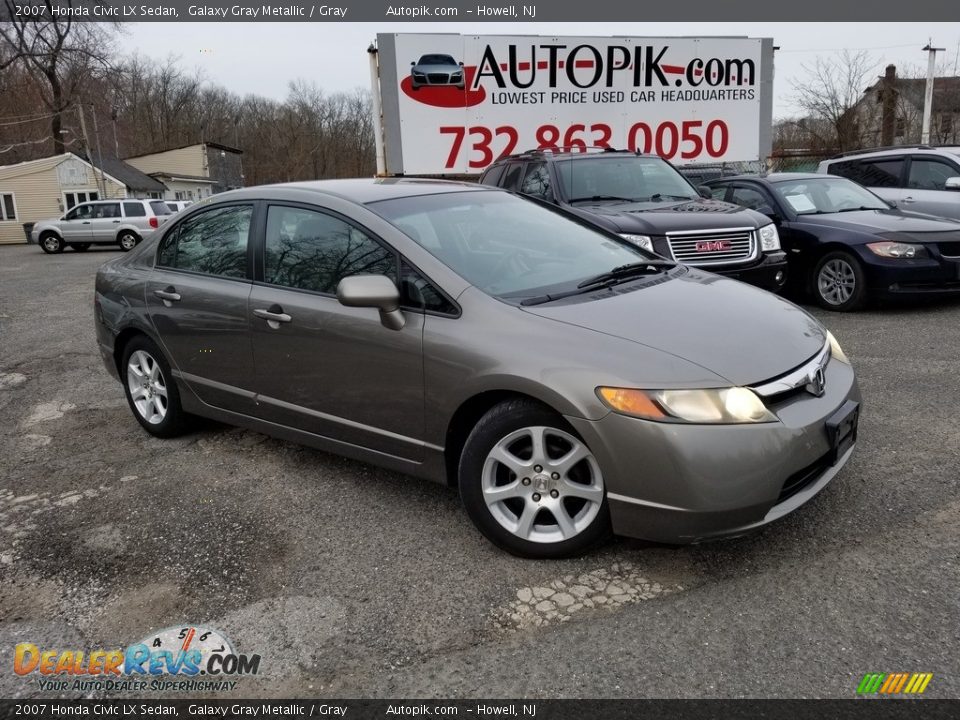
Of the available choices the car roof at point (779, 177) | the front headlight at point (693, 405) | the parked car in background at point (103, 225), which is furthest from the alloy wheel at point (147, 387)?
the parked car in background at point (103, 225)

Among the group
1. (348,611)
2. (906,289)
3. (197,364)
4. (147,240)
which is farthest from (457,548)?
(906,289)

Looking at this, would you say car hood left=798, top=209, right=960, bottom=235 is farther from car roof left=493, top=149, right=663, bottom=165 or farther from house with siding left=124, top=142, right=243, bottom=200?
house with siding left=124, top=142, right=243, bottom=200

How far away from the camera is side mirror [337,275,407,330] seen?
3262 mm

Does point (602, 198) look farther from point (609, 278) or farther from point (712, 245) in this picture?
point (609, 278)

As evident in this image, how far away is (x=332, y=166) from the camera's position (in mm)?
68500

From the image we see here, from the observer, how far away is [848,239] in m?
7.76

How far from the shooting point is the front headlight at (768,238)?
742cm

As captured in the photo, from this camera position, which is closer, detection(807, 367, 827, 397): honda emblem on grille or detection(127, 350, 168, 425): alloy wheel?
detection(807, 367, 827, 397): honda emblem on grille

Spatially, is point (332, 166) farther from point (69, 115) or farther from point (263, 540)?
point (263, 540)

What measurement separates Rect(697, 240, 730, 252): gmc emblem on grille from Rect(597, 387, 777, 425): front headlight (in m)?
4.71

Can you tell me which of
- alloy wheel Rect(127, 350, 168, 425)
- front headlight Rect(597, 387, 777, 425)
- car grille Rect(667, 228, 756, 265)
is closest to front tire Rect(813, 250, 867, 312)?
car grille Rect(667, 228, 756, 265)

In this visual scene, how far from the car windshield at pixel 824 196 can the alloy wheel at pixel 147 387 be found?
6.82m

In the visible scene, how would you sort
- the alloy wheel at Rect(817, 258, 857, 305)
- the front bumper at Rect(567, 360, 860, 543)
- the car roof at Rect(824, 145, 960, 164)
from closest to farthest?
1. the front bumper at Rect(567, 360, 860, 543)
2. the alloy wheel at Rect(817, 258, 857, 305)
3. the car roof at Rect(824, 145, 960, 164)

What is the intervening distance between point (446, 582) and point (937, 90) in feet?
127
